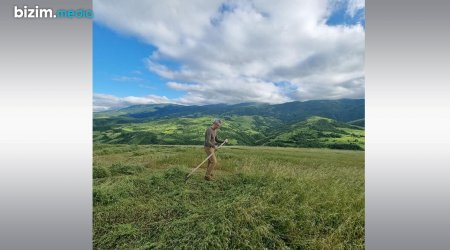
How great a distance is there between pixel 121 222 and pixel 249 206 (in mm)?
3076

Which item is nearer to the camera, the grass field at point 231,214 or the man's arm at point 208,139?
the grass field at point 231,214

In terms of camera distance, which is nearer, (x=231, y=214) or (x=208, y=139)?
(x=231, y=214)

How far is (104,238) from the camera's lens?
5375 mm

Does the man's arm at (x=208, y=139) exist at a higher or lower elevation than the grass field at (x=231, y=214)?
higher

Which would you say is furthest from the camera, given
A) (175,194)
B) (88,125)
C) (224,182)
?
(224,182)

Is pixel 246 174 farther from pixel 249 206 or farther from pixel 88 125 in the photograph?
pixel 88 125

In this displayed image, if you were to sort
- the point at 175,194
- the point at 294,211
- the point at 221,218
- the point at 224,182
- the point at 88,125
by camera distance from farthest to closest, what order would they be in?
the point at 224,182 → the point at 175,194 → the point at 294,211 → the point at 221,218 → the point at 88,125

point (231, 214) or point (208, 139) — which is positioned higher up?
point (208, 139)

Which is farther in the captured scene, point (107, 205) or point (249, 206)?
point (107, 205)

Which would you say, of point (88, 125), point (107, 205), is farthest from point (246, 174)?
point (88, 125)

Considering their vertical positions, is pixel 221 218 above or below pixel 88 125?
below

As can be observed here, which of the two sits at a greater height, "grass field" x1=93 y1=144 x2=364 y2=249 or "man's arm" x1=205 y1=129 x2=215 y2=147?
"man's arm" x1=205 y1=129 x2=215 y2=147

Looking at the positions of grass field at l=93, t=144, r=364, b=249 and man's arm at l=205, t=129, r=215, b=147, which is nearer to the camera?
grass field at l=93, t=144, r=364, b=249

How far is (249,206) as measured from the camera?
6430 millimetres
